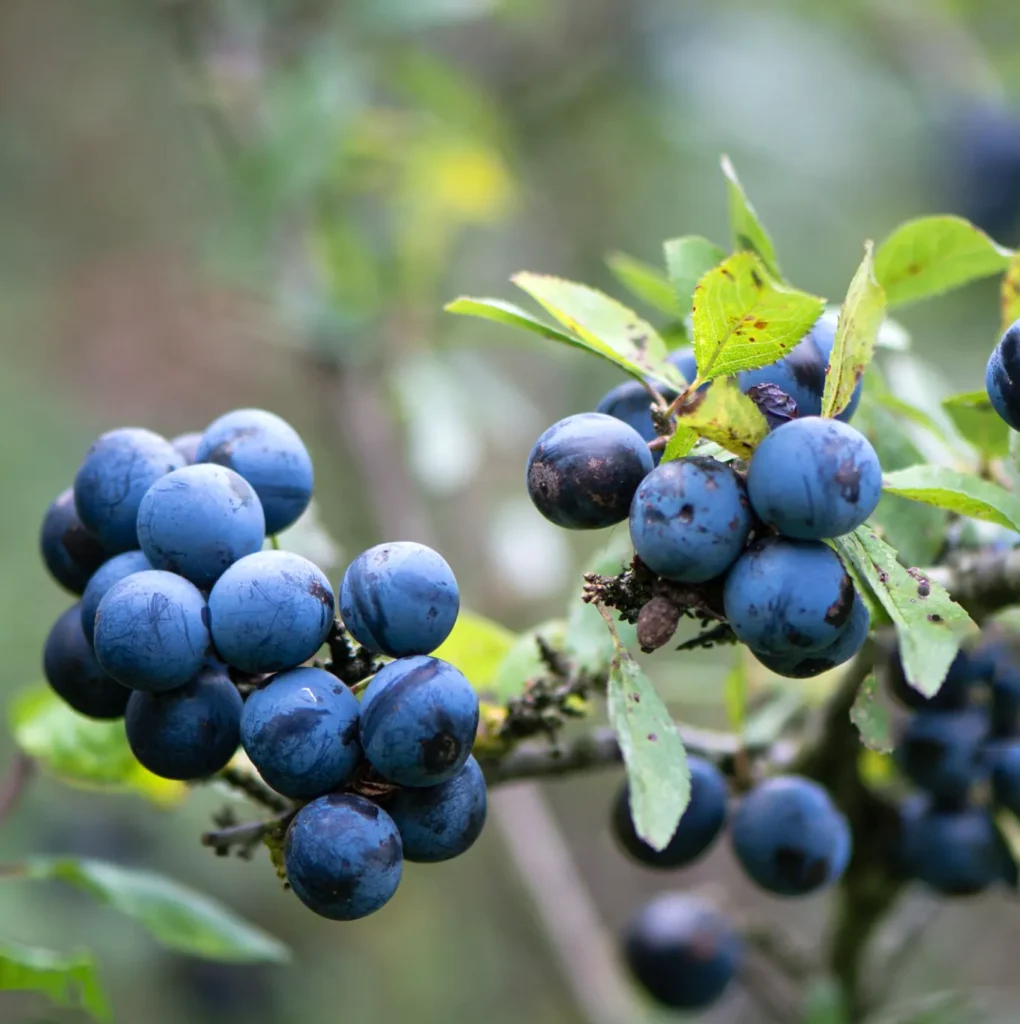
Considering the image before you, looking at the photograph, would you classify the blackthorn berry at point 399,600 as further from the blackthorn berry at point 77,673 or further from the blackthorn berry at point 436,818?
the blackthorn berry at point 77,673

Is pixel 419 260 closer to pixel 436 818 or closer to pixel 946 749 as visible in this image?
pixel 946 749

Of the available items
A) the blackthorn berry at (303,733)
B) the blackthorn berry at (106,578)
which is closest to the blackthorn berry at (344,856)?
the blackthorn berry at (303,733)

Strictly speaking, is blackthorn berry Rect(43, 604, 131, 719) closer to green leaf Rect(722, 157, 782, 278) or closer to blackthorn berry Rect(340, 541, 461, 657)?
blackthorn berry Rect(340, 541, 461, 657)

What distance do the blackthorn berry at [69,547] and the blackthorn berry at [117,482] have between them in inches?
1.6

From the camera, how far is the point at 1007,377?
0.87 m

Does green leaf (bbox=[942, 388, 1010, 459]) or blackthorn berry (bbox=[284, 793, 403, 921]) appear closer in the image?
blackthorn berry (bbox=[284, 793, 403, 921])

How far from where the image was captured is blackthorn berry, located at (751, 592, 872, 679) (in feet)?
2.61

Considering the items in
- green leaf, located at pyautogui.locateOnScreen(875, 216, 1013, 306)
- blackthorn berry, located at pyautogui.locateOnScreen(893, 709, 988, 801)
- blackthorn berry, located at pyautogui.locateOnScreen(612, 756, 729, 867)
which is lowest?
blackthorn berry, located at pyautogui.locateOnScreen(893, 709, 988, 801)

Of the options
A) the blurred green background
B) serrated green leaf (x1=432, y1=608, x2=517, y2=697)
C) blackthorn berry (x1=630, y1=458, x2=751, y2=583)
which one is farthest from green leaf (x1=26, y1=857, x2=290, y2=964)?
the blurred green background

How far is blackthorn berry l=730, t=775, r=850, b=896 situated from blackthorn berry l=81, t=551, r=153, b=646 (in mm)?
650

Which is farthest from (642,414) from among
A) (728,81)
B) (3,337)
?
(3,337)

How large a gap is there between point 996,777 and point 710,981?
20.9 inches

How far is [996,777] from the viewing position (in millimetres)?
1267

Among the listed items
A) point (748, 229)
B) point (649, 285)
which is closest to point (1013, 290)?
point (748, 229)
